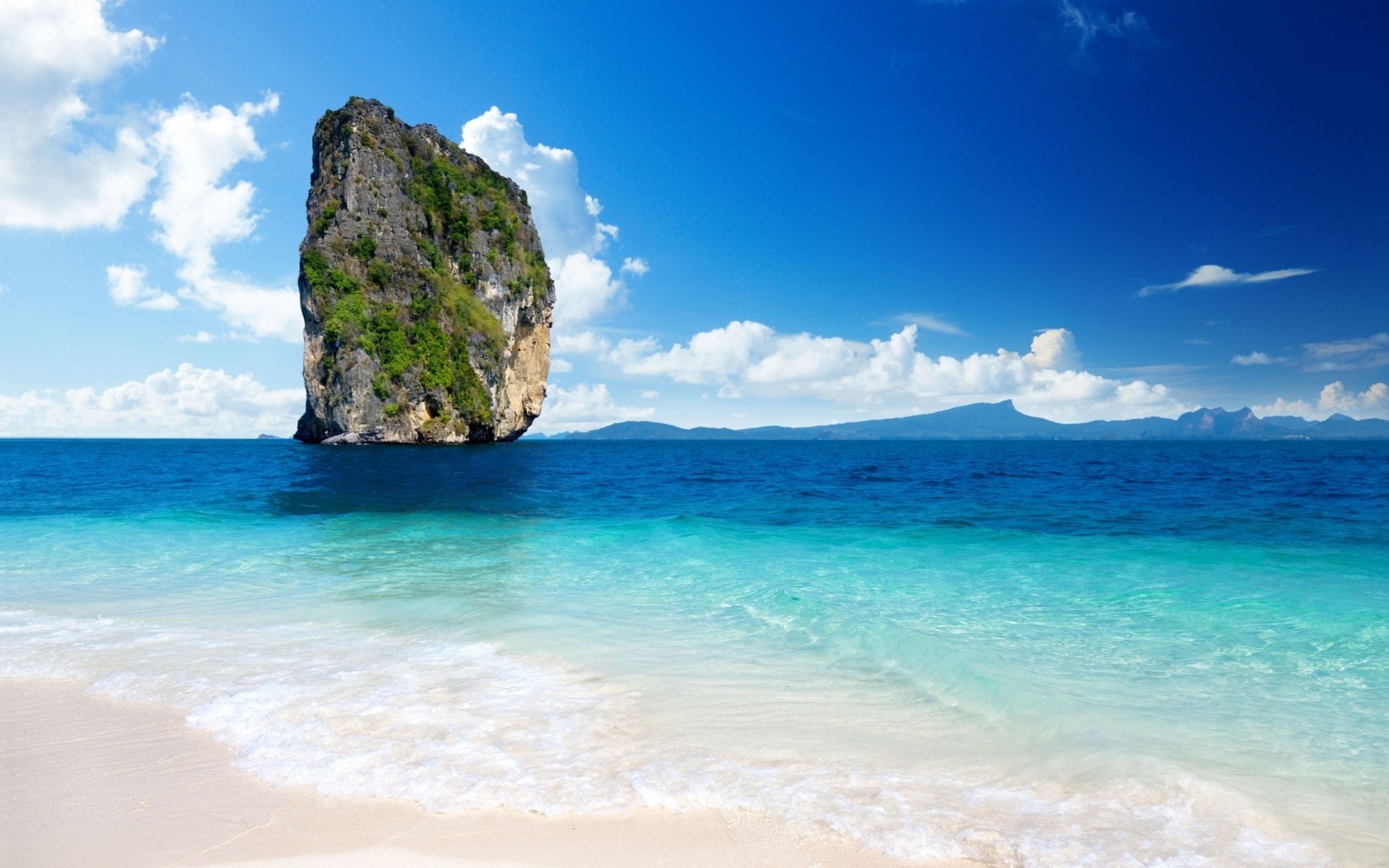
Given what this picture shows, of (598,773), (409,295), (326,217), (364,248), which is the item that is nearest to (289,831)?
(598,773)

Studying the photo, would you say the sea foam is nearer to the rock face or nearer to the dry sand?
the dry sand

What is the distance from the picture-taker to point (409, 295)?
71000 millimetres

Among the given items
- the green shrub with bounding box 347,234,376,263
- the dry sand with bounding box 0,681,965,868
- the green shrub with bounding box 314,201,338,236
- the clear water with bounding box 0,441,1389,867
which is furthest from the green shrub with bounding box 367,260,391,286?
the dry sand with bounding box 0,681,965,868

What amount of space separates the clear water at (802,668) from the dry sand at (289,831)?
190mm

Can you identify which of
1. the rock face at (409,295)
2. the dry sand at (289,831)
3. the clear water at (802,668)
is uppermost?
the rock face at (409,295)

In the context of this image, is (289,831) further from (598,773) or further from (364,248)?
(364,248)

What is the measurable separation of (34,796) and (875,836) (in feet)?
15.5

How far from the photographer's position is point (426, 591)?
9703 millimetres

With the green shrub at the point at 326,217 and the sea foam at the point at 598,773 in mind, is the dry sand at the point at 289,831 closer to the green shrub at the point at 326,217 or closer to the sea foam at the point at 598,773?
the sea foam at the point at 598,773

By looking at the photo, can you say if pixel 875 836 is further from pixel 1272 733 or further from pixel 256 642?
pixel 256 642

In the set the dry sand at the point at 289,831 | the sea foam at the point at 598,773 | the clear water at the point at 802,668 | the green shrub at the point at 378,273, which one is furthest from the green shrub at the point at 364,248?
the dry sand at the point at 289,831

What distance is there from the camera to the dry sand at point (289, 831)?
3207 millimetres

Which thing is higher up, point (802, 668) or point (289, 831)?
point (289, 831)

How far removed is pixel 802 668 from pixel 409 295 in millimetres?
73913
